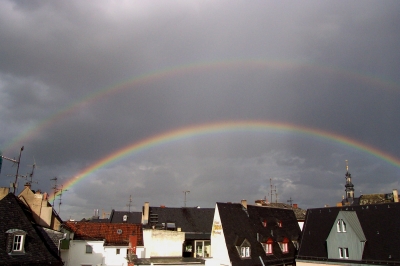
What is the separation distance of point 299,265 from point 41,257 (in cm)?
3737

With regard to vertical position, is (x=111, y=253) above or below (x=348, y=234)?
below

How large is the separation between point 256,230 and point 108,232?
24.4 meters

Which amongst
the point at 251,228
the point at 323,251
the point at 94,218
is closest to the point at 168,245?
the point at 251,228

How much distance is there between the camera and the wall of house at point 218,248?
51772 millimetres

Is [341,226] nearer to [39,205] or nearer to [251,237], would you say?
[251,237]

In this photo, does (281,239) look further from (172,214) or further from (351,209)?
(172,214)

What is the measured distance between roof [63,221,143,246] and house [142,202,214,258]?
2.76 meters

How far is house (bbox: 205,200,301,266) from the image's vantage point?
52.3 metres

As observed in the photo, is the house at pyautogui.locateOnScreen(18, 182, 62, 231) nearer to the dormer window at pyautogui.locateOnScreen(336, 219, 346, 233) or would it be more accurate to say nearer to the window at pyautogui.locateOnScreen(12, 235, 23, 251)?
the window at pyautogui.locateOnScreen(12, 235, 23, 251)

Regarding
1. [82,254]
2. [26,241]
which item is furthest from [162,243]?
[26,241]

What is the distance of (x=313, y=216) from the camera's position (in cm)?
5678

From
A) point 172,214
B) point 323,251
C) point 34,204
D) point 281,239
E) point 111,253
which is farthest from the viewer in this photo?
point 172,214

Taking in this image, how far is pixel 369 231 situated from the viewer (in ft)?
154

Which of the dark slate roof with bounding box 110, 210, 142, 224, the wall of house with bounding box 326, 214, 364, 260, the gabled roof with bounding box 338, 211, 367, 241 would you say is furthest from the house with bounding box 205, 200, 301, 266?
the dark slate roof with bounding box 110, 210, 142, 224
